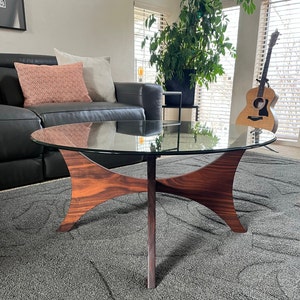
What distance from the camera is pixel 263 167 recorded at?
206 cm

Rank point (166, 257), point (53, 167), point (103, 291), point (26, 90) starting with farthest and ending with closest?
point (26, 90) → point (53, 167) → point (166, 257) → point (103, 291)

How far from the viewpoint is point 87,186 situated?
1.14 m

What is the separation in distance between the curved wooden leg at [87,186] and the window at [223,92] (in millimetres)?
2651

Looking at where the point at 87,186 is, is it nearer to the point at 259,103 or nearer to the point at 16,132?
the point at 16,132

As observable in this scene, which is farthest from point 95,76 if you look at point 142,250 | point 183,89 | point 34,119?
point 142,250

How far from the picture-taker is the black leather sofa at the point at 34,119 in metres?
1.48

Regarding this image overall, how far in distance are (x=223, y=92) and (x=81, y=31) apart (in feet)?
6.25

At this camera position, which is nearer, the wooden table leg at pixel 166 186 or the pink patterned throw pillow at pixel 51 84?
the wooden table leg at pixel 166 186

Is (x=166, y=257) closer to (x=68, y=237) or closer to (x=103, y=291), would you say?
(x=103, y=291)

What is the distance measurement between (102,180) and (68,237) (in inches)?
10.1

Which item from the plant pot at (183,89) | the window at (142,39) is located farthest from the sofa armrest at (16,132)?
the window at (142,39)

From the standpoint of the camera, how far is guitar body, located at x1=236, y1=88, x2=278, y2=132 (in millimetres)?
2555

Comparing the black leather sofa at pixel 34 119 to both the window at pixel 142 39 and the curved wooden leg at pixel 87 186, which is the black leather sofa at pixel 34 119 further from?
the window at pixel 142 39

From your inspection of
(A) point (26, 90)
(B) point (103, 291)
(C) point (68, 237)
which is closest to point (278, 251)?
(B) point (103, 291)
